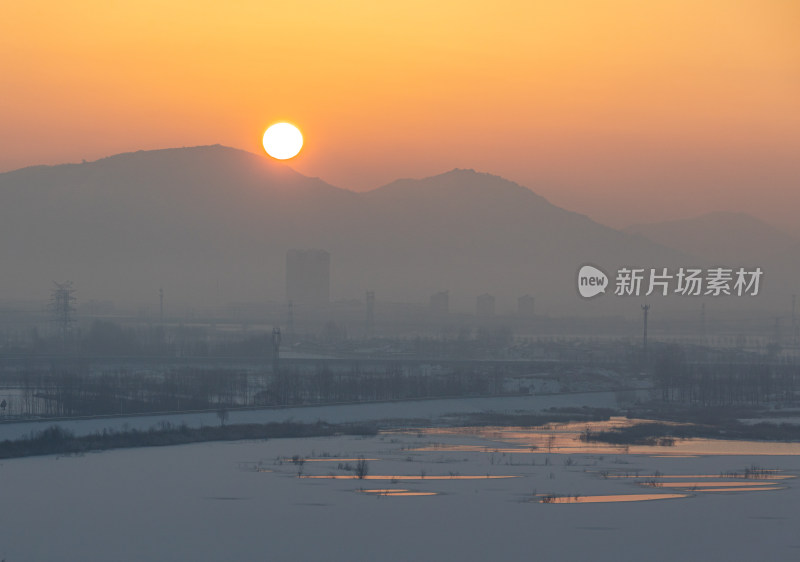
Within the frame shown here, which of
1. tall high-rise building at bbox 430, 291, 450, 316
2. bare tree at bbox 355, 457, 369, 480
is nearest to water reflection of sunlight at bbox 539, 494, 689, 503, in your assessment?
bare tree at bbox 355, 457, 369, 480

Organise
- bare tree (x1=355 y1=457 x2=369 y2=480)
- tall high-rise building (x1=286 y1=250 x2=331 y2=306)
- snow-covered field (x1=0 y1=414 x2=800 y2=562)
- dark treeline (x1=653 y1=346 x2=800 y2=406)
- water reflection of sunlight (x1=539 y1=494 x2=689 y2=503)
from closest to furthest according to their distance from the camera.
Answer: snow-covered field (x1=0 y1=414 x2=800 y2=562)
water reflection of sunlight (x1=539 y1=494 x2=689 y2=503)
bare tree (x1=355 y1=457 x2=369 y2=480)
dark treeline (x1=653 y1=346 x2=800 y2=406)
tall high-rise building (x1=286 y1=250 x2=331 y2=306)

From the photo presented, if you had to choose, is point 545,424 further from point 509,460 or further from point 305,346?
point 305,346

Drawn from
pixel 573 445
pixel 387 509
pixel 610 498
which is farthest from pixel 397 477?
pixel 573 445

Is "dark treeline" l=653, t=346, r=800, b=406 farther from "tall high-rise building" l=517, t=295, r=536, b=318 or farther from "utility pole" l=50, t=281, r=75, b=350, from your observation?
"tall high-rise building" l=517, t=295, r=536, b=318

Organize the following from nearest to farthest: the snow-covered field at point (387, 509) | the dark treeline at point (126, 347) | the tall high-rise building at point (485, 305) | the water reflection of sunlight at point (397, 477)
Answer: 1. the snow-covered field at point (387, 509)
2. the water reflection of sunlight at point (397, 477)
3. the dark treeline at point (126, 347)
4. the tall high-rise building at point (485, 305)

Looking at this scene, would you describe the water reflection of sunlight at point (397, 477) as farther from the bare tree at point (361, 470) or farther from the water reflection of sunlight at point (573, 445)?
the water reflection of sunlight at point (573, 445)

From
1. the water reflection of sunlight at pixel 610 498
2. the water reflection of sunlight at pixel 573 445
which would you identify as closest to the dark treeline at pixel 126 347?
the water reflection of sunlight at pixel 573 445

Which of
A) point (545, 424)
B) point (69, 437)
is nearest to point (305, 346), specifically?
point (545, 424)

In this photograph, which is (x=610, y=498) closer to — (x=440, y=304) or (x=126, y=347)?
(x=126, y=347)

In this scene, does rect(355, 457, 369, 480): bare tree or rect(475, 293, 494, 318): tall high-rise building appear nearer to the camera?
rect(355, 457, 369, 480): bare tree
